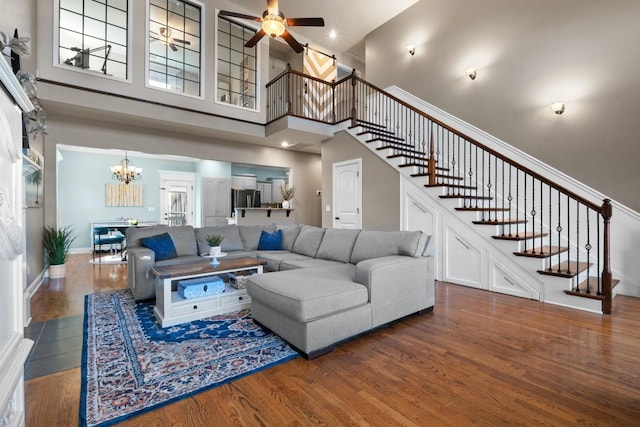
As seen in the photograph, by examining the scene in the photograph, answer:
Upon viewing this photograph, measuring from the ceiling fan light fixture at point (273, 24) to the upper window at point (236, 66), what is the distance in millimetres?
3100

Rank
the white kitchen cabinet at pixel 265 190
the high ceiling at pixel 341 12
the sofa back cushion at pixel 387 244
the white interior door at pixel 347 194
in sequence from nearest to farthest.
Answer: the sofa back cushion at pixel 387 244 < the white interior door at pixel 347 194 < the high ceiling at pixel 341 12 < the white kitchen cabinet at pixel 265 190

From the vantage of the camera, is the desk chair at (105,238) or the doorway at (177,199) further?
the doorway at (177,199)

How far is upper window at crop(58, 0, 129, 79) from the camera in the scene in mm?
5125

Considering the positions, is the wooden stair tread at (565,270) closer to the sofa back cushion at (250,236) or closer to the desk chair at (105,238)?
the sofa back cushion at (250,236)

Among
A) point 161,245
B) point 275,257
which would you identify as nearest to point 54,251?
point 161,245

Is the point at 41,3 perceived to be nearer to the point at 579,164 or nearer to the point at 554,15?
the point at 554,15

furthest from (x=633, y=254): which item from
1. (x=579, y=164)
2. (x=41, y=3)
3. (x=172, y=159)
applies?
(x=172, y=159)

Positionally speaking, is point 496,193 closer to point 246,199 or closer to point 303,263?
point 303,263

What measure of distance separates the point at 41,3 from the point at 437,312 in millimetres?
6970

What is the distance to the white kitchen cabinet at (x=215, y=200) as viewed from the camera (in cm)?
889

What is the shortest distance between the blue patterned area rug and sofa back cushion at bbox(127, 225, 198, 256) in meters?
1.18

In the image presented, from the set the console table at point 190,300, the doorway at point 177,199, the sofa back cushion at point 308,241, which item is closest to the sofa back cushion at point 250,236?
the sofa back cushion at point 308,241

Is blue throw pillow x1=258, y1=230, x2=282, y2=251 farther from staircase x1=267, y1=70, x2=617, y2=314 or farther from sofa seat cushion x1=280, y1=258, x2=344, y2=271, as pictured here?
staircase x1=267, y1=70, x2=617, y2=314

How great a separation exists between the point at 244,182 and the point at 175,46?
418 cm
